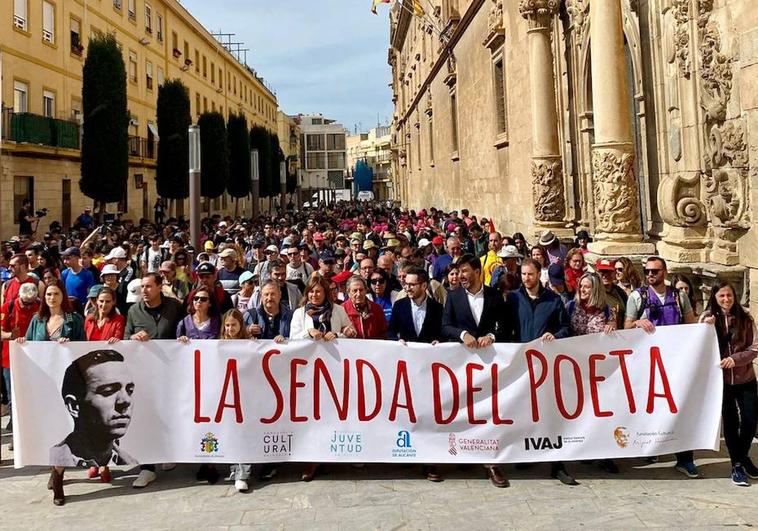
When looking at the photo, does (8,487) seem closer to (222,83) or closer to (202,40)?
(202,40)

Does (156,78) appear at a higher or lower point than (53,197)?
higher

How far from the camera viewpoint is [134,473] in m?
5.49

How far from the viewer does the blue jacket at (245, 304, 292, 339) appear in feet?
18.8

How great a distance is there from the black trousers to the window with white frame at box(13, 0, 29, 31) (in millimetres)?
24429

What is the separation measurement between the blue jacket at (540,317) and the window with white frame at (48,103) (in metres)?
24.0

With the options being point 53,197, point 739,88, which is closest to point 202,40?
point 53,197

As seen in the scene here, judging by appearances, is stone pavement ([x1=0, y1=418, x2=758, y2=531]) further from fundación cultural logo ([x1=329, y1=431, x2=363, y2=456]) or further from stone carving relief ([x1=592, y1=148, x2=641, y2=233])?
stone carving relief ([x1=592, y1=148, x2=641, y2=233])

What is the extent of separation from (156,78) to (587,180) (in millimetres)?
28802

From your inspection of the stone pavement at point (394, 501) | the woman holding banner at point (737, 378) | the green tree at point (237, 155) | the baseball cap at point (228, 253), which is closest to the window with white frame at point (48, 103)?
the green tree at point (237, 155)

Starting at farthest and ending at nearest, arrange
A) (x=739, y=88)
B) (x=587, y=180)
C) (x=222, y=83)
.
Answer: (x=222, y=83) < (x=587, y=180) < (x=739, y=88)

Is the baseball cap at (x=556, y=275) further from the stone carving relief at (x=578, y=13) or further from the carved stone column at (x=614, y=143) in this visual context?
the stone carving relief at (x=578, y=13)

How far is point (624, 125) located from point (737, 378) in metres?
5.85

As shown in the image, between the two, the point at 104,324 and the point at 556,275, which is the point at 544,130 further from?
the point at 104,324

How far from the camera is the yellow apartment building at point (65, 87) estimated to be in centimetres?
2216
